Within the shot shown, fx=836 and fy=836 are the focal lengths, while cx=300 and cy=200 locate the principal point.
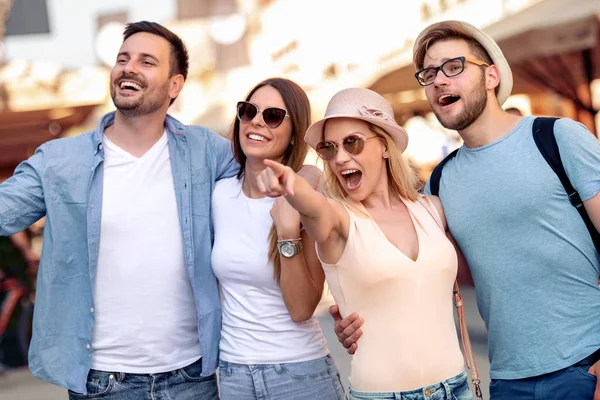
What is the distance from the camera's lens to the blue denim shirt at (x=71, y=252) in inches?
130

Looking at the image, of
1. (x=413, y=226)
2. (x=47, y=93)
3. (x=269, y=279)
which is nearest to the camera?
(x=413, y=226)

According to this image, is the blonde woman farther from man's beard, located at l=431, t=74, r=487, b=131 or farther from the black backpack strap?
the black backpack strap

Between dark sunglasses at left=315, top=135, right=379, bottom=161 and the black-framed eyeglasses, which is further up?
the black-framed eyeglasses

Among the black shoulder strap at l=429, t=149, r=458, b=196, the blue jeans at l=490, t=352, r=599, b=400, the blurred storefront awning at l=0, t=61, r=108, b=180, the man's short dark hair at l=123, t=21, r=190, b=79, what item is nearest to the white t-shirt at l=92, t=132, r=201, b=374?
the man's short dark hair at l=123, t=21, r=190, b=79

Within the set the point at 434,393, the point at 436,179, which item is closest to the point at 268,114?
the point at 436,179

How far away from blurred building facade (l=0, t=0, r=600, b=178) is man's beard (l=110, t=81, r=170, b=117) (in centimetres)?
364

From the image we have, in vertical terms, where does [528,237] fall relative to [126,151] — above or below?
below

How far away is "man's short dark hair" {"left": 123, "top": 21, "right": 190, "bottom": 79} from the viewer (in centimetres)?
373

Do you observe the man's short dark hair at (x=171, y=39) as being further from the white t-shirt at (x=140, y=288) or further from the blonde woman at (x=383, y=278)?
the blonde woman at (x=383, y=278)

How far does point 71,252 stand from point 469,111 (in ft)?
5.39

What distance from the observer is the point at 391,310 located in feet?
9.21

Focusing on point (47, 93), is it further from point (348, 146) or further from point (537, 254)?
point (537, 254)

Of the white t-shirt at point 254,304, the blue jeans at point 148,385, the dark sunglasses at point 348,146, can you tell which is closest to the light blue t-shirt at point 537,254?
the dark sunglasses at point 348,146

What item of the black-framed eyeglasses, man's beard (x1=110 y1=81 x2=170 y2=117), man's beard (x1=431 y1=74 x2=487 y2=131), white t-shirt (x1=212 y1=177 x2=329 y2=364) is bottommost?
white t-shirt (x1=212 y1=177 x2=329 y2=364)
